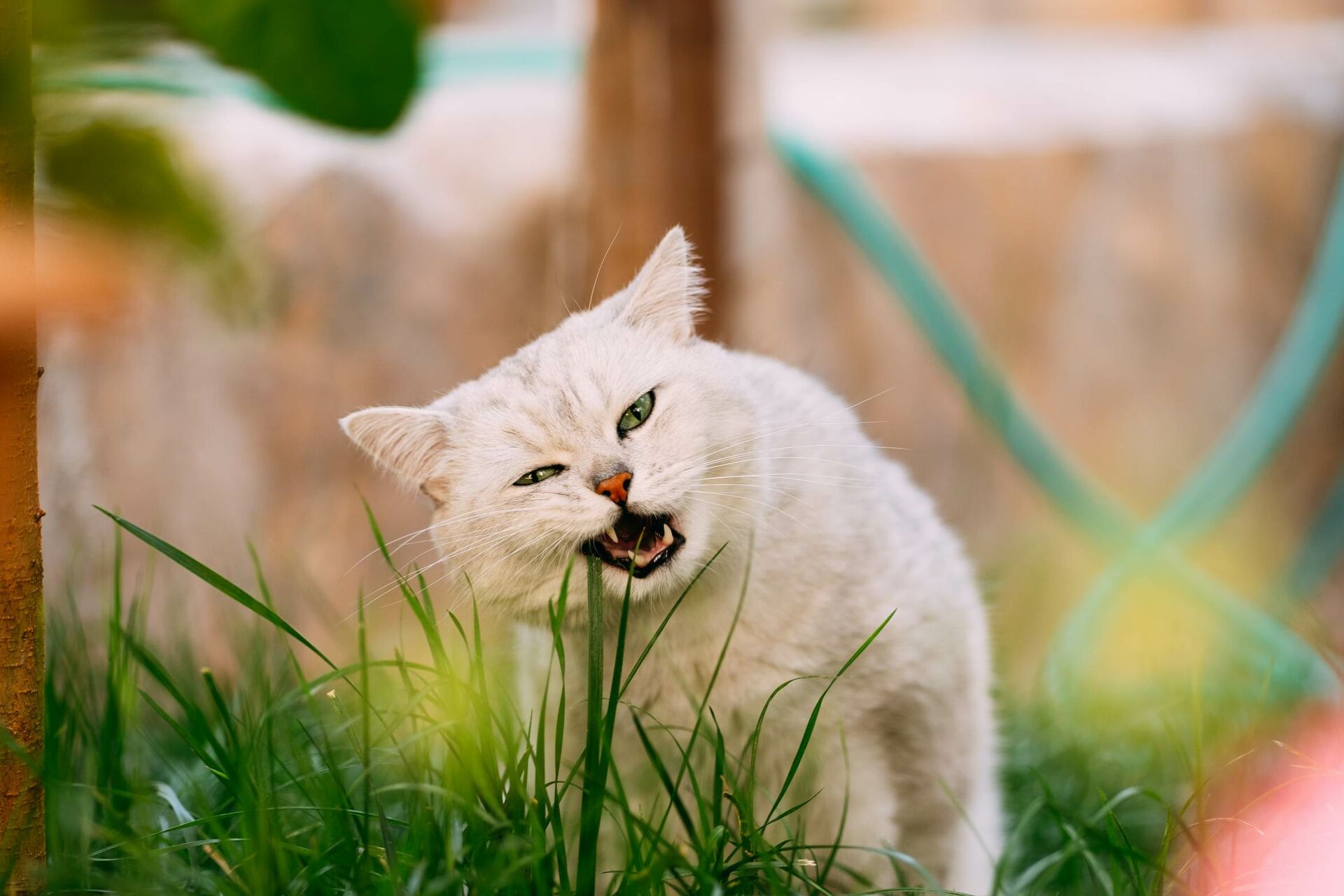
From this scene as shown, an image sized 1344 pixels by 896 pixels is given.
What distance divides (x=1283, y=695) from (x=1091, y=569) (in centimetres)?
142

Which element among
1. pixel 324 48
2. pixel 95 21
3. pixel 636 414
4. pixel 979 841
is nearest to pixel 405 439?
pixel 636 414

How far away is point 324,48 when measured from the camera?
0.95 m

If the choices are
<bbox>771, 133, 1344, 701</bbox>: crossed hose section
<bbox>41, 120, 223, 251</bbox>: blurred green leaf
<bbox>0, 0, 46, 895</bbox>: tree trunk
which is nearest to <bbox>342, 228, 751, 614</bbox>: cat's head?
<bbox>0, 0, 46, 895</bbox>: tree trunk

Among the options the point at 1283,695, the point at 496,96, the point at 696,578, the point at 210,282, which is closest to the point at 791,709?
the point at 696,578

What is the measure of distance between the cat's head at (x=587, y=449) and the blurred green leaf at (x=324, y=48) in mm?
539

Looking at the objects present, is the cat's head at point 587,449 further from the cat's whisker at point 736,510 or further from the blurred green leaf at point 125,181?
the blurred green leaf at point 125,181

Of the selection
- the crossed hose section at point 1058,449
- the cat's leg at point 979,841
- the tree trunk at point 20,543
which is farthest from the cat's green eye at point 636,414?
the crossed hose section at point 1058,449

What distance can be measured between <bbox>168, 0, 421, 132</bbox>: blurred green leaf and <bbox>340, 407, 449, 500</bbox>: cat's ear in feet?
1.85

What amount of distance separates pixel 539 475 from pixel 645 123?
→ 5.78ft

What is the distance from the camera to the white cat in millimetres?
1417

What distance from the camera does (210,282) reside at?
2.95 feet

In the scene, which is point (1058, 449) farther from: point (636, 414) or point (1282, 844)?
point (636, 414)

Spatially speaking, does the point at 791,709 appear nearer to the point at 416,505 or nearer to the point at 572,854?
the point at 572,854

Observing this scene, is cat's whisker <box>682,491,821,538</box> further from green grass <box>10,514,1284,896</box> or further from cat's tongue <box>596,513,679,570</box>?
green grass <box>10,514,1284,896</box>
